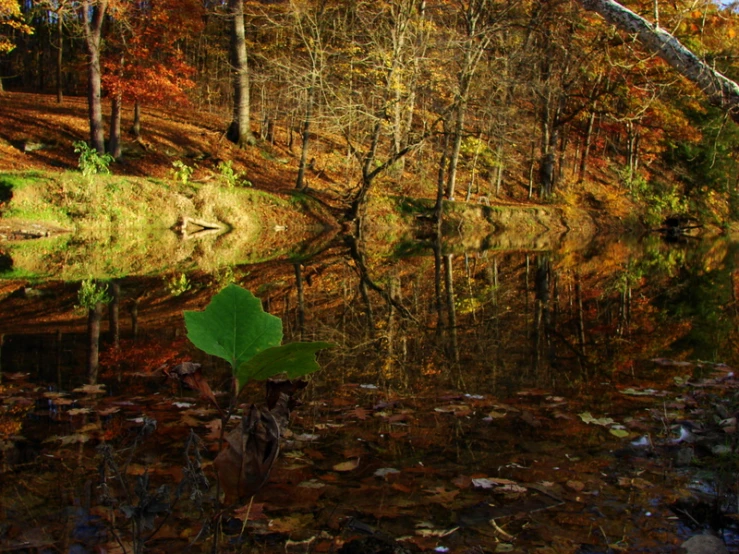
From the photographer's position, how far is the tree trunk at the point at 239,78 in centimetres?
2267

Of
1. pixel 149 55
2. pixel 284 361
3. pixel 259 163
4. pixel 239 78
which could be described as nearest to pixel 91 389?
pixel 284 361

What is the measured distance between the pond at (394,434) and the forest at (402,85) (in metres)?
4.12

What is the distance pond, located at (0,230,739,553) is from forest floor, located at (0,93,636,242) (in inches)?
466

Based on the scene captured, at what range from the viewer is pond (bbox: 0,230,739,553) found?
220cm

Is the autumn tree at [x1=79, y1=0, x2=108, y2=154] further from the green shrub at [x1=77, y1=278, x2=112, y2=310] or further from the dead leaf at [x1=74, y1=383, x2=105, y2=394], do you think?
the dead leaf at [x1=74, y1=383, x2=105, y2=394]

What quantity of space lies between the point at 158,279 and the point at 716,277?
10476 millimetres

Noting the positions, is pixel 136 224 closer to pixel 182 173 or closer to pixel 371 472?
pixel 182 173

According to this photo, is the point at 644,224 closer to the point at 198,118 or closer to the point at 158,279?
the point at 198,118

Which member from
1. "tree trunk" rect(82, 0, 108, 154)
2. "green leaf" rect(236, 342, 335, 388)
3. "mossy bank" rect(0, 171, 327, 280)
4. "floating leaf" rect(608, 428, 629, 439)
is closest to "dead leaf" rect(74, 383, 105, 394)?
"floating leaf" rect(608, 428, 629, 439)

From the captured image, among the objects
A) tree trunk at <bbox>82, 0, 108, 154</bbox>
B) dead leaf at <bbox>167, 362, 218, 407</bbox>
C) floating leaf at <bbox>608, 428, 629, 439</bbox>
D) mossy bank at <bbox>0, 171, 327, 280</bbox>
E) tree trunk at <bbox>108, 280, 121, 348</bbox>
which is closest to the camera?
dead leaf at <bbox>167, 362, 218, 407</bbox>

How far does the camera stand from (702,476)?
284 centimetres

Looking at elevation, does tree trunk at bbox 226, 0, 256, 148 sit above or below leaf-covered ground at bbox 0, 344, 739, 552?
above

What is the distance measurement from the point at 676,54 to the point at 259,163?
21.6m

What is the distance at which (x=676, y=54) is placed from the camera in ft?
9.98
